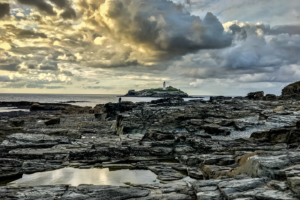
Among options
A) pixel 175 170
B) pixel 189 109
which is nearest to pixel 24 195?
pixel 175 170

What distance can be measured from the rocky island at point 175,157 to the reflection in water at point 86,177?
1.66ft

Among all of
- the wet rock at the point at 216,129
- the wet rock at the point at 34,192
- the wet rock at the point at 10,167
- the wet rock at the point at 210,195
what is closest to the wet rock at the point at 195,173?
the wet rock at the point at 210,195

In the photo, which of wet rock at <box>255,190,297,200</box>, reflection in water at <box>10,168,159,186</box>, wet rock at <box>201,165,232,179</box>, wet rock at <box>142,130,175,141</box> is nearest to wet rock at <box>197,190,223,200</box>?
wet rock at <box>255,190,297,200</box>

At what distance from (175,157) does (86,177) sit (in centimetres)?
875

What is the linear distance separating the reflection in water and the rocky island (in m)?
0.51

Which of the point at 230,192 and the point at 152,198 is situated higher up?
the point at 230,192

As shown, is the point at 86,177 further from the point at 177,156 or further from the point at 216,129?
the point at 216,129

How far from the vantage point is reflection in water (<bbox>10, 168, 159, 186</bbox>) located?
14891 mm

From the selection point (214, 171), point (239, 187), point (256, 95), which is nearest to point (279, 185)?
point (239, 187)

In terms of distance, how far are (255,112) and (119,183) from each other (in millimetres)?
30327

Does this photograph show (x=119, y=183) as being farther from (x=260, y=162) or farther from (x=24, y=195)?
(x=260, y=162)

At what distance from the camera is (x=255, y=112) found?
121 feet

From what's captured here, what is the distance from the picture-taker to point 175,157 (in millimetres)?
20797

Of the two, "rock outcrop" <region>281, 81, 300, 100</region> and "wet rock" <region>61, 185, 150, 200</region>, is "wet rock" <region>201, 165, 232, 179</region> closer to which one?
"wet rock" <region>61, 185, 150, 200</region>
